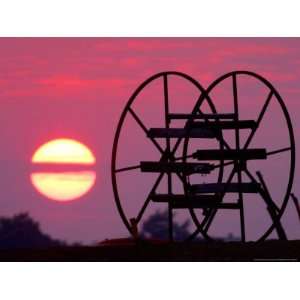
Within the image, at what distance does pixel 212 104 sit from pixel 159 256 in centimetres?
345

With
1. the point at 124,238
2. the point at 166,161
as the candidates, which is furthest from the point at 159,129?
the point at 124,238

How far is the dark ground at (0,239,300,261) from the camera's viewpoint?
14273 millimetres

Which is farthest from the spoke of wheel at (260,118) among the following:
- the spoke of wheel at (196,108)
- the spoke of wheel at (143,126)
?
the spoke of wheel at (143,126)

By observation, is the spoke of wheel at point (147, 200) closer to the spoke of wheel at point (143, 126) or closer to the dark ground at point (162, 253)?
the spoke of wheel at point (143, 126)

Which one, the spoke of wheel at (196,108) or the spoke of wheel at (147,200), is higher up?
the spoke of wheel at (196,108)

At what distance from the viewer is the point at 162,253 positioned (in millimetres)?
14617

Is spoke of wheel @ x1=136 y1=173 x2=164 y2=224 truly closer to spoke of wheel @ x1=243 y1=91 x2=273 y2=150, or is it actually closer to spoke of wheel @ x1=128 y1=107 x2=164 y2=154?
spoke of wheel @ x1=128 y1=107 x2=164 y2=154

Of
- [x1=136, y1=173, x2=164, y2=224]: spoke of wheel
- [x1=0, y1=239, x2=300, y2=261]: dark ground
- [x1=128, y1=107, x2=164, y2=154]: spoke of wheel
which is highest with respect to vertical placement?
[x1=128, y1=107, x2=164, y2=154]: spoke of wheel

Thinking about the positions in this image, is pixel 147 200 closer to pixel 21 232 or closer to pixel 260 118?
pixel 260 118

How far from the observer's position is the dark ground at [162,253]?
14.3 meters

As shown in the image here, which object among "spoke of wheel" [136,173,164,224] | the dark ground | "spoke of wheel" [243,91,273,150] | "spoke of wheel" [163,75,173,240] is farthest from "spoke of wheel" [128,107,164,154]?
the dark ground

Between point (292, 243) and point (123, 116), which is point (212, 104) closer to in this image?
point (123, 116)

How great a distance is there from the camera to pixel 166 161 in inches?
671

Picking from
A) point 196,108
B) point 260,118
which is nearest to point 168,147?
point 196,108
